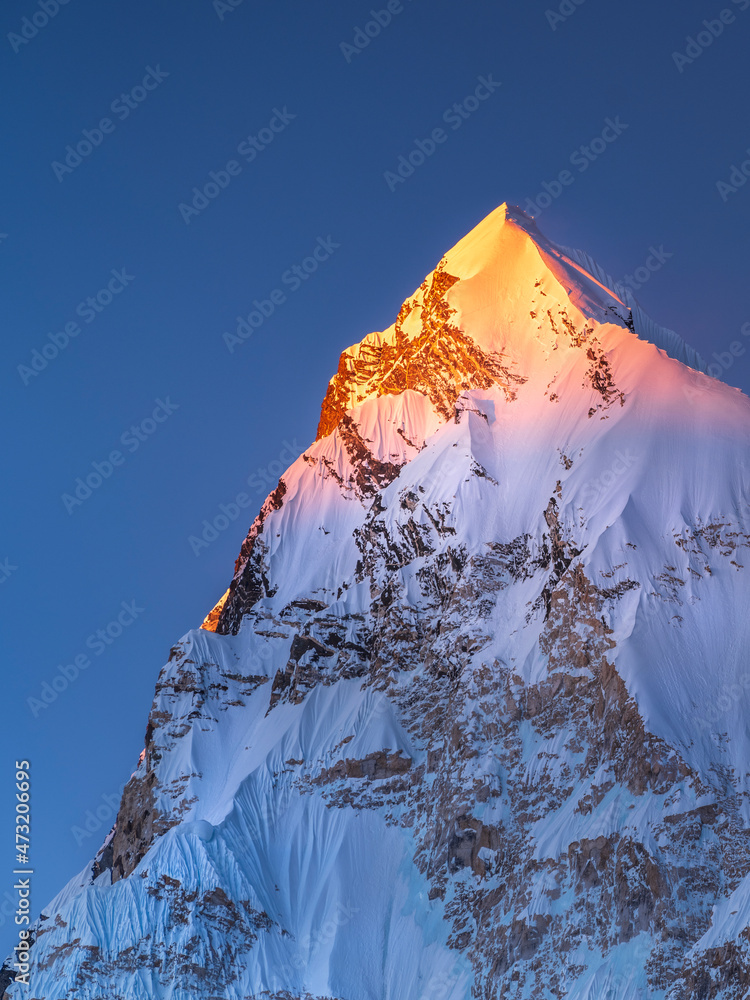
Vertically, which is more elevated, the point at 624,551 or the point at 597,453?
the point at 597,453

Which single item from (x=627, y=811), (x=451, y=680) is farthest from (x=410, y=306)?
(x=627, y=811)

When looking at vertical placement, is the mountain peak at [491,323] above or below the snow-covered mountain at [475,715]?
above

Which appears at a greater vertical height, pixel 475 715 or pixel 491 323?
pixel 491 323

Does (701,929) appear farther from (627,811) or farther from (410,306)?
(410,306)

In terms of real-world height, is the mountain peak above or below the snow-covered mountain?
above

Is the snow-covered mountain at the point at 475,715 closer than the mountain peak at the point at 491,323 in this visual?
Yes

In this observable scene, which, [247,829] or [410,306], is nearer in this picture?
[247,829]

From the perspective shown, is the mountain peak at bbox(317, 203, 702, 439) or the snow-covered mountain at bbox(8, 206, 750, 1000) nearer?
the snow-covered mountain at bbox(8, 206, 750, 1000)

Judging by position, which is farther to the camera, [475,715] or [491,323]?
[491,323]
